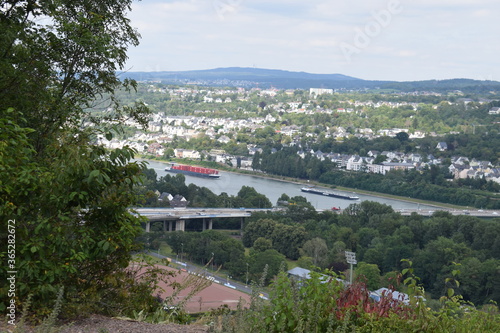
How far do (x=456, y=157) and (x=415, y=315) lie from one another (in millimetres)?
24917

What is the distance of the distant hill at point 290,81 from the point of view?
56.4 metres

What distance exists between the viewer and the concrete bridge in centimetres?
1222

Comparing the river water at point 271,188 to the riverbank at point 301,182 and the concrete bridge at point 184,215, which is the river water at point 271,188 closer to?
the riverbank at point 301,182

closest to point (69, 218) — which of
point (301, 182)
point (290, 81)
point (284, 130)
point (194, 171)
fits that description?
point (194, 171)

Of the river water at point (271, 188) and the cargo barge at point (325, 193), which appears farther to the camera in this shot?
the cargo barge at point (325, 193)

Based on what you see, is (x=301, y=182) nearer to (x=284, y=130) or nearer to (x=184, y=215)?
(x=184, y=215)

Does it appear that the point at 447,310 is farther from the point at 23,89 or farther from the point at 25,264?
the point at 23,89

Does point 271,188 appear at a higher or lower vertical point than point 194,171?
lower

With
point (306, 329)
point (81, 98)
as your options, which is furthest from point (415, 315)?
point (81, 98)

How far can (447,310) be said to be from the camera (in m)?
1.23

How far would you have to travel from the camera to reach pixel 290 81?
224 feet

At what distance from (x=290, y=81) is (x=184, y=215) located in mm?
57056

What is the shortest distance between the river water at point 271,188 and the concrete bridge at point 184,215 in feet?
8.03

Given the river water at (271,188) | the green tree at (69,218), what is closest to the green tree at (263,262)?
the green tree at (69,218)
